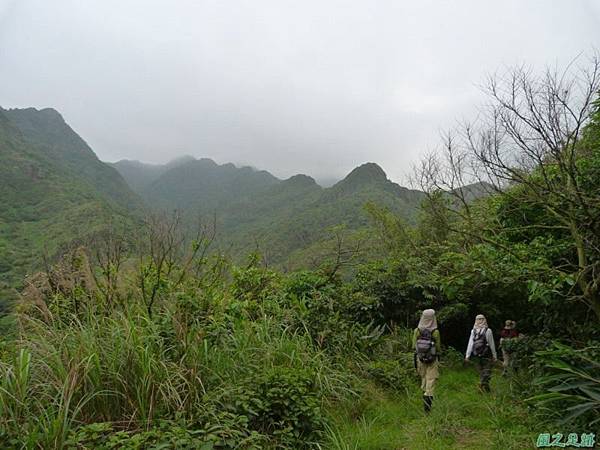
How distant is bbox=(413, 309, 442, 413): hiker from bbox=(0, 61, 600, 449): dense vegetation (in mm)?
217

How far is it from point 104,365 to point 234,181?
83.4 meters

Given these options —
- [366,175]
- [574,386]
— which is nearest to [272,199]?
[366,175]

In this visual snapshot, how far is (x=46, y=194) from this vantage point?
3506 cm

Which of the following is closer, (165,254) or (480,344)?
(165,254)

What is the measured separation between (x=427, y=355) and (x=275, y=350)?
211cm

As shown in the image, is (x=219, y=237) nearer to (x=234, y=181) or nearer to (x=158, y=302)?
(x=158, y=302)

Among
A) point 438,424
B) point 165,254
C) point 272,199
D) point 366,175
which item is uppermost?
point 366,175

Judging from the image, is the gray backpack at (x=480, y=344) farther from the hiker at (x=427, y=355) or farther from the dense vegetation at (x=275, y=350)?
the hiker at (x=427, y=355)

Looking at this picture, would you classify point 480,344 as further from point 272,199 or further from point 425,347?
point 272,199

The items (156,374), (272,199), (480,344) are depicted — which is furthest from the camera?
(272,199)

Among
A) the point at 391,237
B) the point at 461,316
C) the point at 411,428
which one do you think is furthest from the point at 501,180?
the point at 391,237

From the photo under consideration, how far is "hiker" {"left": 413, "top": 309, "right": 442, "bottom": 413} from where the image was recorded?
5.20 m

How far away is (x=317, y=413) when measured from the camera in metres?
3.75

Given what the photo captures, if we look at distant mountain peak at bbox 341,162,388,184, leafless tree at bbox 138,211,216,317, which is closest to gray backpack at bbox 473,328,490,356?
leafless tree at bbox 138,211,216,317
